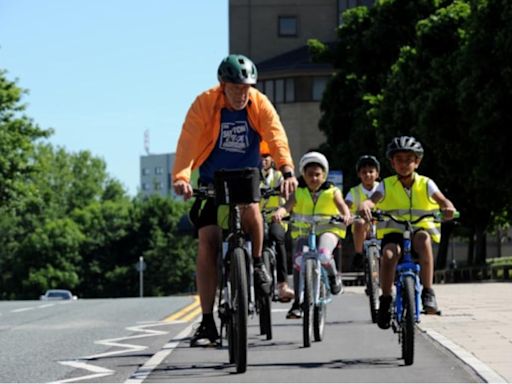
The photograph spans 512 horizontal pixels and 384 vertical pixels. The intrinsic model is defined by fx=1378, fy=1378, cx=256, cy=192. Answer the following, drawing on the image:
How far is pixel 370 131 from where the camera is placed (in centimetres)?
5359

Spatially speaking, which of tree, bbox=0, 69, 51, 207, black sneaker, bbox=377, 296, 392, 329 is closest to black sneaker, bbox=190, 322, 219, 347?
black sneaker, bbox=377, 296, 392, 329

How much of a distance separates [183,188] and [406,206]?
204 cm

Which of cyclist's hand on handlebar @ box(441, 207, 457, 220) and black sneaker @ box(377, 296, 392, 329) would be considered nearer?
cyclist's hand on handlebar @ box(441, 207, 457, 220)

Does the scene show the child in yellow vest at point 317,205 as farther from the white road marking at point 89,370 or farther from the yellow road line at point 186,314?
the yellow road line at point 186,314

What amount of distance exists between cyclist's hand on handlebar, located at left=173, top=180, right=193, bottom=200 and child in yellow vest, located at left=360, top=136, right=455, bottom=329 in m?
1.60

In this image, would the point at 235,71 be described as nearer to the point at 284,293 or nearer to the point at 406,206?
the point at 406,206

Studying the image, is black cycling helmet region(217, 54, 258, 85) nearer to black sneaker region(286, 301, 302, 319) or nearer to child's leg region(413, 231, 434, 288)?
child's leg region(413, 231, 434, 288)

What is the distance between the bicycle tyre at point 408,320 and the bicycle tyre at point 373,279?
13.5ft

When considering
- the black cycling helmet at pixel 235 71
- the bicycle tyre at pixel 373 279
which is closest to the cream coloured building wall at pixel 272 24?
the bicycle tyre at pixel 373 279

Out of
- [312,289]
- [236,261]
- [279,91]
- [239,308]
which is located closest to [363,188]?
[312,289]

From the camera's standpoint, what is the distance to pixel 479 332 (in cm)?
1210

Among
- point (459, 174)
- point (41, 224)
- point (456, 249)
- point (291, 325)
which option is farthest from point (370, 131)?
point (41, 224)

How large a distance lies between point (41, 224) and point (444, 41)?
3044 inches

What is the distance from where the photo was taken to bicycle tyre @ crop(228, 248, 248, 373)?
8.72 meters
